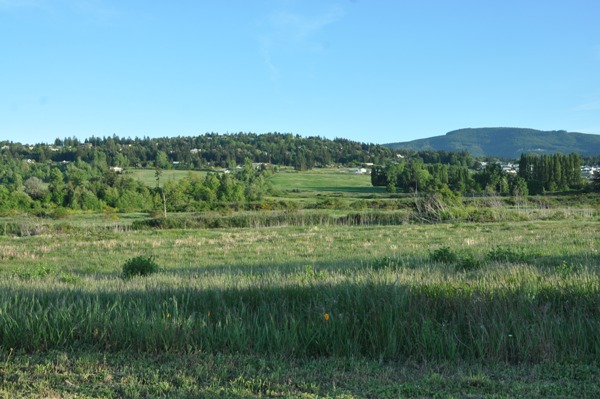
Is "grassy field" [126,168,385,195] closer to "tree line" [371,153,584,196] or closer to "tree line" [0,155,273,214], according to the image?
"tree line" [0,155,273,214]

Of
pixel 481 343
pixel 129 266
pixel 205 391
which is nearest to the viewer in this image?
pixel 205 391

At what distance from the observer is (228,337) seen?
6.08 meters

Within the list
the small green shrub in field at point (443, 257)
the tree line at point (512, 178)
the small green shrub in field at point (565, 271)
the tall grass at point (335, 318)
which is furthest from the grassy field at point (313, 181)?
the tall grass at point (335, 318)

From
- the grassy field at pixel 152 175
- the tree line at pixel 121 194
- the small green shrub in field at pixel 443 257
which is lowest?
the tree line at pixel 121 194

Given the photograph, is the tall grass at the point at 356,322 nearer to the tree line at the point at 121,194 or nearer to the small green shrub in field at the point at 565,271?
the small green shrub in field at the point at 565,271

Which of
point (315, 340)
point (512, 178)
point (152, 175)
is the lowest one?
point (512, 178)

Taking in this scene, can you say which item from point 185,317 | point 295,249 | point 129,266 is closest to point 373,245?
point 295,249

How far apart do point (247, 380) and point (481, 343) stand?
246 cm

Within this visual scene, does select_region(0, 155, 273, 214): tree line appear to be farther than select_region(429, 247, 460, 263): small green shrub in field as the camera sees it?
Yes

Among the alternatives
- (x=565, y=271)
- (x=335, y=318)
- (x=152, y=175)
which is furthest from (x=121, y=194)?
(x=335, y=318)

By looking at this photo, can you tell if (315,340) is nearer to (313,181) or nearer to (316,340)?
(316,340)

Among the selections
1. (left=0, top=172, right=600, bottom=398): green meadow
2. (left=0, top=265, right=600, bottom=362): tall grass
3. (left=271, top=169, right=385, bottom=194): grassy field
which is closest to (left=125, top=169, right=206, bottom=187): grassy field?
(left=271, top=169, right=385, bottom=194): grassy field

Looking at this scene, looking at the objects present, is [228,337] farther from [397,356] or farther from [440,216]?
[440,216]

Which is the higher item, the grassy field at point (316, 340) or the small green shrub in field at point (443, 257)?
the grassy field at point (316, 340)
